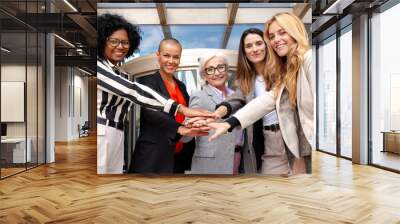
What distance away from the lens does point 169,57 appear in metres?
6.55

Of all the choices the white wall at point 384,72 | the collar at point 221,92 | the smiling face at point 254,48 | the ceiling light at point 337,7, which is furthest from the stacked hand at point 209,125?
the white wall at point 384,72

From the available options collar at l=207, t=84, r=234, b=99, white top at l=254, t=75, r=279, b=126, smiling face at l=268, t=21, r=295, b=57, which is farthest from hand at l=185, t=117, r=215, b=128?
smiling face at l=268, t=21, r=295, b=57

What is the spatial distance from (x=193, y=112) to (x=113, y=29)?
184 cm

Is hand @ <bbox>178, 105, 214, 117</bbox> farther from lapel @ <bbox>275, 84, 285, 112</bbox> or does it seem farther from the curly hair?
the curly hair

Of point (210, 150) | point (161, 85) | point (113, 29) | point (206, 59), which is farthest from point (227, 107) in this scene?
point (113, 29)

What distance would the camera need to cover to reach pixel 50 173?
7273 mm

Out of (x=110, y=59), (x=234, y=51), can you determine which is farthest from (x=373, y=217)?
(x=110, y=59)

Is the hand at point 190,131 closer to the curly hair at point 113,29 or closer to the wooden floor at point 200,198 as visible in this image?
the wooden floor at point 200,198

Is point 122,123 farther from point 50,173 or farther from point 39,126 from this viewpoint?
point 39,126

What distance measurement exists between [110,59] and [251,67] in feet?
7.33

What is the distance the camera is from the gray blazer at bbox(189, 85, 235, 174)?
255 inches

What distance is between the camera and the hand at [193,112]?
21.3ft

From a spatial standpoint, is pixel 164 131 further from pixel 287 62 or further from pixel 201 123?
pixel 287 62

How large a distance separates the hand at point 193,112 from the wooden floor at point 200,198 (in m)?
1.02
